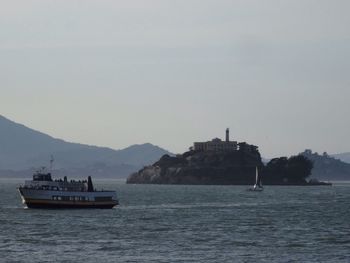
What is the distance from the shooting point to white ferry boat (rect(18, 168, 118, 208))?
150m

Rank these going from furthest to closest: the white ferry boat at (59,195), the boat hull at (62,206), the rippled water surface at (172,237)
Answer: the boat hull at (62,206)
the white ferry boat at (59,195)
the rippled water surface at (172,237)

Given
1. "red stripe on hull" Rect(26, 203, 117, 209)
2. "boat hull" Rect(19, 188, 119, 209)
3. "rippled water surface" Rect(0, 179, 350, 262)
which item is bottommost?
"rippled water surface" Rect(0, 179, 350, 262)

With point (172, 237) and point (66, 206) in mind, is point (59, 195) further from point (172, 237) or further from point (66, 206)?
point (172, 237)

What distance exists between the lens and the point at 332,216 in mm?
139500

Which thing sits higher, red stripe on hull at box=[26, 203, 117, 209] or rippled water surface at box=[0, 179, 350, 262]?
red stripe on hull at box=[26, 203, 117, 209]

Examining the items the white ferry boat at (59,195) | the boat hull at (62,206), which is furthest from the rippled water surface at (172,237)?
the white ferry boat at (59,195)

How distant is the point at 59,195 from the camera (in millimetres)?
151125

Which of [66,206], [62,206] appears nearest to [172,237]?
[62,206]

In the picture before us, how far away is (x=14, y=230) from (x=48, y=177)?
1833 inches

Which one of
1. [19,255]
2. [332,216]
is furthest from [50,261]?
[332,216]

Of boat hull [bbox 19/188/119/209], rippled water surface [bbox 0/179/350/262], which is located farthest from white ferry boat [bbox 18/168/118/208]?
rippled water surface [bbox 0/179/350/262]

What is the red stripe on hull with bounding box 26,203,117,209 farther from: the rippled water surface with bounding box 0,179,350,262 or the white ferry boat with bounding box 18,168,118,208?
the rippled water surface with bounding box 0,179,350,262

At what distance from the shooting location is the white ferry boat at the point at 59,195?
14962 centimetres

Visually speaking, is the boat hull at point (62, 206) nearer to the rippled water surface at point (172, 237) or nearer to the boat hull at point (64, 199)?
the boat hull at point (64, 199)
